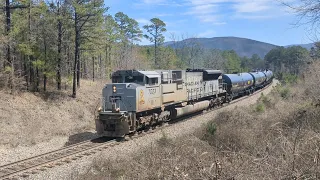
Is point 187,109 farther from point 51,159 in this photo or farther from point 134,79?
point 51,159

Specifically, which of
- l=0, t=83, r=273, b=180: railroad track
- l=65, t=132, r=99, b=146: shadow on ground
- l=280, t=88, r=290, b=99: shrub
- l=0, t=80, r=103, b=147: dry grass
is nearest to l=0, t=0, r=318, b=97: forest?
l=0, t=80, r=103, b=147: dry grass

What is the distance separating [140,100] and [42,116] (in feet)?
28.8

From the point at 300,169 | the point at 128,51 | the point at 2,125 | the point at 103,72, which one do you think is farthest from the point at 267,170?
the point at 128,51

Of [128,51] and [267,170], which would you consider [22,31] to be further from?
[128,51]

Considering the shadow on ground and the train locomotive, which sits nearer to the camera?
the train locomotive

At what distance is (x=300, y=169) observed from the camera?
5055 millimetres

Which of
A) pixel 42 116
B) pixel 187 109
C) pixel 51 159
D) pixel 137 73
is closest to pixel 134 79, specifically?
pixel 137 73

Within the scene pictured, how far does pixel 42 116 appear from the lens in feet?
67.0

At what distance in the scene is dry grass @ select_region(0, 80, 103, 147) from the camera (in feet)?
54.2

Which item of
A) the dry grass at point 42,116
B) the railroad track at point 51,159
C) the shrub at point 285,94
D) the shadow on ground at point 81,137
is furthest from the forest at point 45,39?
the shrub at point 285,94

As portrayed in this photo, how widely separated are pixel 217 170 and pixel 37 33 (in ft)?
71.7

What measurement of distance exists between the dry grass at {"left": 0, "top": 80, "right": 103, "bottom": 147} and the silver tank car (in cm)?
383

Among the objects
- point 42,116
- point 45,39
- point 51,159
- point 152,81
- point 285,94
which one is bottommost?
point 51,159

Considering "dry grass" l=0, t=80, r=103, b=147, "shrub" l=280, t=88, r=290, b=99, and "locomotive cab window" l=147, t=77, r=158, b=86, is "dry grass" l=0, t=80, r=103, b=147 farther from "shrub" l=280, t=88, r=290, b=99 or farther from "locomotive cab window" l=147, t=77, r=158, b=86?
"shrub" l=280, t=88, r=290, b=99
